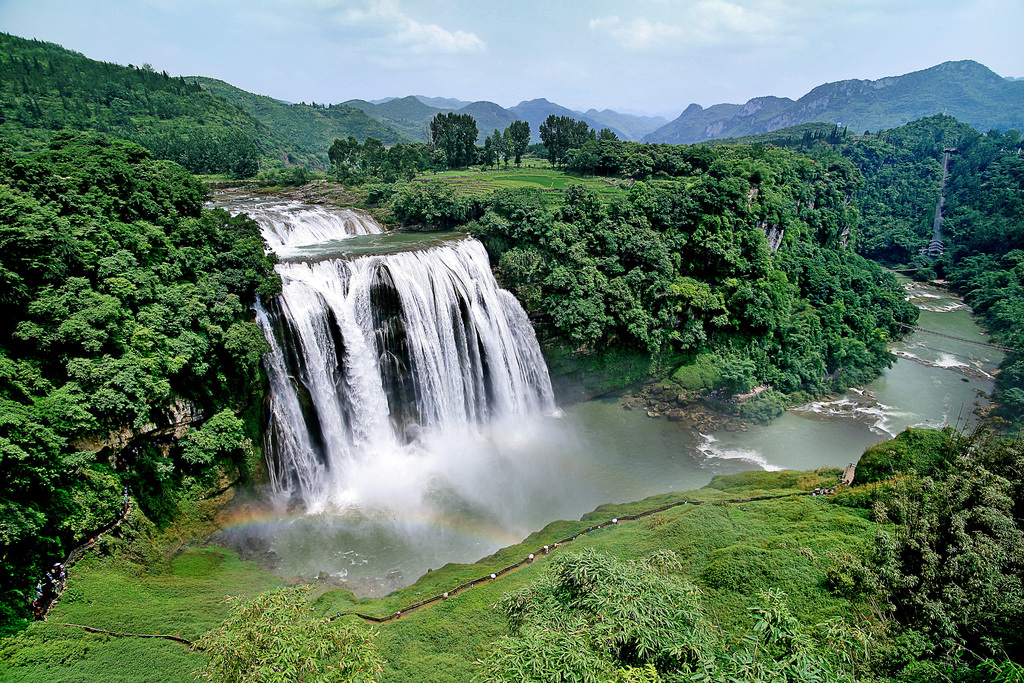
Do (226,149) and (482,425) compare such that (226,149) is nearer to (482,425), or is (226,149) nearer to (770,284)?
(482,425)

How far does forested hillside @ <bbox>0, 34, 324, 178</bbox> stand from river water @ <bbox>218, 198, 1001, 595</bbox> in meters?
33.2

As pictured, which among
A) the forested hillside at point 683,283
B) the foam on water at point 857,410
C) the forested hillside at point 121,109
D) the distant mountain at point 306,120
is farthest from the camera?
the distant mountain at point 306,120

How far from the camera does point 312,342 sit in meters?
18.0

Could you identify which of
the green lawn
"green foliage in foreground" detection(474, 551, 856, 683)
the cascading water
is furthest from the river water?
"green foliage in foreground" detection(474, 551, 856, 683)

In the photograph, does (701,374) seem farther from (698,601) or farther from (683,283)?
(698,601)

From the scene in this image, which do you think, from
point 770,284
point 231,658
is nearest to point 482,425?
point 231,658

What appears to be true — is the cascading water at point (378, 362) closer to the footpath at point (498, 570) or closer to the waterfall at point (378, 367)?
the waterfall at point (378, 367)

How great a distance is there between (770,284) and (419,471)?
75.4ft

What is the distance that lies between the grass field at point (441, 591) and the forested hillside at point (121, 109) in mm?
42493

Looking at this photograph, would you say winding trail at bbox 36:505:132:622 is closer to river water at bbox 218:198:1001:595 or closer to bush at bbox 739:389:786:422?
river water at bbox 218:198:1001:595

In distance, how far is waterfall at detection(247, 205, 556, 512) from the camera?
17.6 meters

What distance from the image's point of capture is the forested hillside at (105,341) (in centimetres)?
1086

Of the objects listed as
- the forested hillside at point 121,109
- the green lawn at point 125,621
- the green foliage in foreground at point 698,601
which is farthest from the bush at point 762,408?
the forested hillside at point 121,109

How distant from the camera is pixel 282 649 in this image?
6336mm
